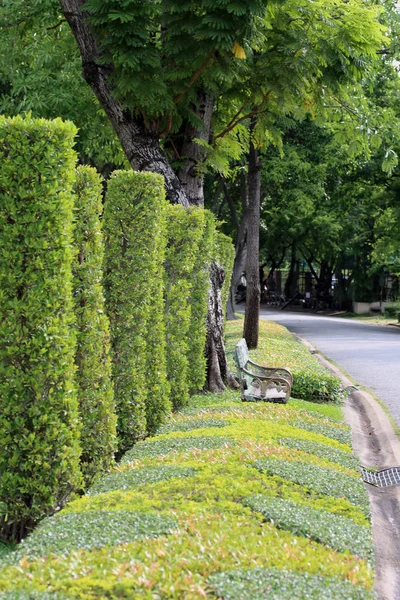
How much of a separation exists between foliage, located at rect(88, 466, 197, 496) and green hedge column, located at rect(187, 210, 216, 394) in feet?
17.7

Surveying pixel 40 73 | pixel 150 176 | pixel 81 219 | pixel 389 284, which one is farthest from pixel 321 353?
pixel 389 284

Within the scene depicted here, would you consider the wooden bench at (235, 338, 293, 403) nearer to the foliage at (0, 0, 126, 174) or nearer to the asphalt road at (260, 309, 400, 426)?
the asphalt road at (260, 309, 400, 426)

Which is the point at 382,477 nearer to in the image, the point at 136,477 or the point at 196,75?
the point at 136,477

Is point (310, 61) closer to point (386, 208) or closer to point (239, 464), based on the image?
point (239, 464)

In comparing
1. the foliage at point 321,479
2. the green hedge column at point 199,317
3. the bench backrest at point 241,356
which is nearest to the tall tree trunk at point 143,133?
the green hedge column at point 199,317

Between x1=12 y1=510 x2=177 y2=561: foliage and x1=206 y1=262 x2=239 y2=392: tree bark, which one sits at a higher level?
x1=206 y1=262 x2=239 y2=392: tree bark

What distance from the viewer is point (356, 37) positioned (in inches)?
424

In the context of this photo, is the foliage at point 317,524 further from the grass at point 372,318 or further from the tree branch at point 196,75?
the grass at point 372,318

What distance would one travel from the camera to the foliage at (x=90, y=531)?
430 centimetres

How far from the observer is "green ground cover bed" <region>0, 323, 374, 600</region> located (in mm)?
3797

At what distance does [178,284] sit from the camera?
1030cm

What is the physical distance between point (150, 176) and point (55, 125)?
2.61 meters

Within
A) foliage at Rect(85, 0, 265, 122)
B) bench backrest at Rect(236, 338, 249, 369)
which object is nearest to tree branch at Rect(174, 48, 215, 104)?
foliage at Rect(85, 0, 265, 122)

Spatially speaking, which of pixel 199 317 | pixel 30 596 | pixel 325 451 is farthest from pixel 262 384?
pixel 30 596
